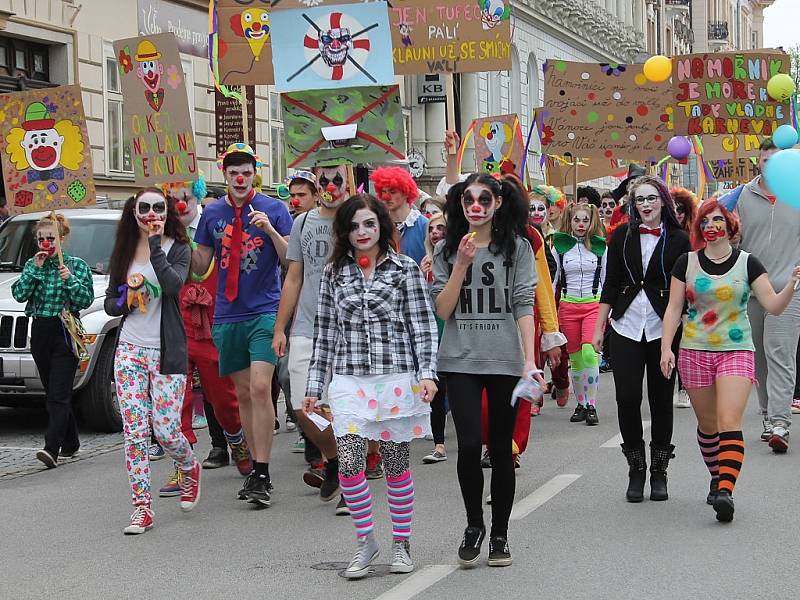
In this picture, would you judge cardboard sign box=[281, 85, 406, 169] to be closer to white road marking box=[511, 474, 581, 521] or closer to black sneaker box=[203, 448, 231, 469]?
black sneaker box=[203, 448, 231, 469]

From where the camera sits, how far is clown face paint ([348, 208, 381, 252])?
6.79m

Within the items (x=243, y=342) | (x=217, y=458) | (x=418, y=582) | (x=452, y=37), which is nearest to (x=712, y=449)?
(x=418, y=582)

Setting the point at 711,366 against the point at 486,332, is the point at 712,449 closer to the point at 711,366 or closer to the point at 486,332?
the point at 711,366

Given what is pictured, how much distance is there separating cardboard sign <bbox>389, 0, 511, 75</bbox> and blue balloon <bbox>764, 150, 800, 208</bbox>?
5262 millimetres

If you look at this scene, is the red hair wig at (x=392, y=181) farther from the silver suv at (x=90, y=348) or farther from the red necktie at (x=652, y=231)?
the silver suv at (x=90, y=348)

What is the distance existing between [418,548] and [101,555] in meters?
1.58

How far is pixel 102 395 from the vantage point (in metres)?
11.7

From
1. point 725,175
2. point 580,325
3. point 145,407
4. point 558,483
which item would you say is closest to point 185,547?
point 145,407

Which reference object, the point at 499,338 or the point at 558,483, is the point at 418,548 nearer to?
the point at 499,338

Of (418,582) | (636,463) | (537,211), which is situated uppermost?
(537,211)

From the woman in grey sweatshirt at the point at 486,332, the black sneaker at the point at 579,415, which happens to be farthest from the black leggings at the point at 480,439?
the black sneaker at the point at 579,415

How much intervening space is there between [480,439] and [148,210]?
2.51 m

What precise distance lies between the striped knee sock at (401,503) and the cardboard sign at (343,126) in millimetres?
3080

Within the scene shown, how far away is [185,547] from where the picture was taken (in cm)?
735
